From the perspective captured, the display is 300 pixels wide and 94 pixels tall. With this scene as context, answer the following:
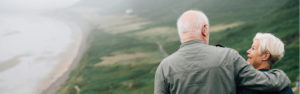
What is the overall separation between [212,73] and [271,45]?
3.72ft

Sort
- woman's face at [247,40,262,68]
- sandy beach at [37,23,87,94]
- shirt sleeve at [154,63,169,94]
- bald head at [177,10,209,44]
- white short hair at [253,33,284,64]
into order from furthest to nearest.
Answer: sandy beach at [37,23,87,94], woman's face at [247,40,262,68], white short hair at [253,33,284,64], shirt sleeve at [154,63,169,94], bald head at [177,10,209,44]

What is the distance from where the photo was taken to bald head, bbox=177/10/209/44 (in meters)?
3.52

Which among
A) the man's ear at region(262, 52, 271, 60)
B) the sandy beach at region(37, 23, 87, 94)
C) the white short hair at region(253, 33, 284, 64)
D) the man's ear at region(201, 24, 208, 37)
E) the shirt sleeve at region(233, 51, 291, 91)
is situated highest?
the man's ear at region(201, 24, 208, 37)

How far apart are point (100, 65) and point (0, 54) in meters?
31.1

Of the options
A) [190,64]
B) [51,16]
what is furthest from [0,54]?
[51,16]

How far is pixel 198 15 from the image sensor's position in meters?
3.51

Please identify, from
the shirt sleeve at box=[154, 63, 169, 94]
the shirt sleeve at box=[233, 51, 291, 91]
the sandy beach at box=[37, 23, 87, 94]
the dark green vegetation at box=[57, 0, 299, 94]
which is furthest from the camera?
the sandy beach at box=[37, 23, 87, 94]

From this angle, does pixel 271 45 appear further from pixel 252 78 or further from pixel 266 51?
pixel 252 78

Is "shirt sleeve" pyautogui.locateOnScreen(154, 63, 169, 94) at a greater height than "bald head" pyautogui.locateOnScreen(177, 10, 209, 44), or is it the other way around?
"bald head" pyautogui.locateOnScreen(177, 10, 209, 44)

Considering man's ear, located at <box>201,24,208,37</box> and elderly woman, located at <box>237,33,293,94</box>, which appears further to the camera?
elderly woman, located at <box>237,33,293,94</box>

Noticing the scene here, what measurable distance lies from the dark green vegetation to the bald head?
1887 centimetres

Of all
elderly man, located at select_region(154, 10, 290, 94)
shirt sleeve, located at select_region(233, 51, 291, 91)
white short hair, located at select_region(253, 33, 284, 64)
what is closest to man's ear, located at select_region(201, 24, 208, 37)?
elderly man, located at select_region(154, 10, 290, 94)

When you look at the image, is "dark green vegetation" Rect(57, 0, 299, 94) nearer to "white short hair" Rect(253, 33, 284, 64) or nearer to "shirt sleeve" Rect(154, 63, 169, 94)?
"white short hair" Rect(253, 33, 284, 64)

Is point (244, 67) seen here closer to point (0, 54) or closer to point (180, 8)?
point (0, 54)
